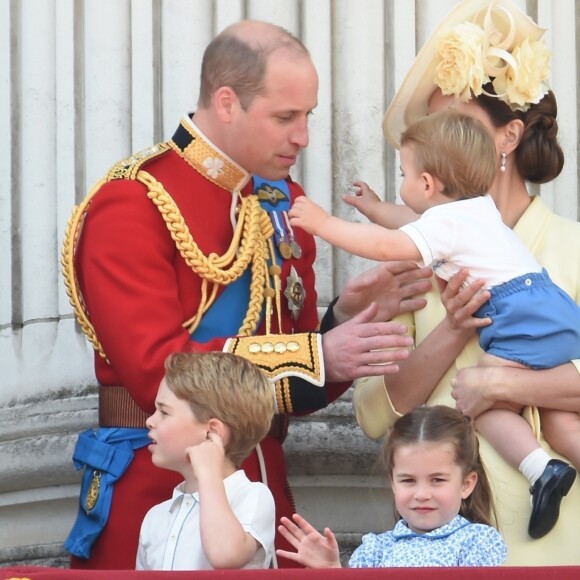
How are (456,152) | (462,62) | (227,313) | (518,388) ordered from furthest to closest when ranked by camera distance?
(227,313)
(462,62)
(456,152)
(518,388)

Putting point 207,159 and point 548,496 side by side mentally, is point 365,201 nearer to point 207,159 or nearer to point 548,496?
point 207,159

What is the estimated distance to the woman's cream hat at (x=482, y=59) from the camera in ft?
14.4

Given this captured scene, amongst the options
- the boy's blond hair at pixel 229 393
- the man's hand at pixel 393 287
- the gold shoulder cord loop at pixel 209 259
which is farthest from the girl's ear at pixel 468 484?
the gold shoulder cord loop at pixel 209 259

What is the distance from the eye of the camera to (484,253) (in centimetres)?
420

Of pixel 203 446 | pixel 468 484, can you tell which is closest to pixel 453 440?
pixel 468 484

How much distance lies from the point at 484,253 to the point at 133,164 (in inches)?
33.0

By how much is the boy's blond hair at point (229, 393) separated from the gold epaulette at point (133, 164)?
1.94ft

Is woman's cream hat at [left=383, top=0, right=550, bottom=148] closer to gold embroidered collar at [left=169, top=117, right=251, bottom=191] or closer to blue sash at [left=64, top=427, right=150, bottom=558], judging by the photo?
gold embroidered collar at [left=169, top=117, right=251, bottom=191]

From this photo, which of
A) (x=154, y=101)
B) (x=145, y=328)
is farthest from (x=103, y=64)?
(x=145, y=328)

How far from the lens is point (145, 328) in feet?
14.0

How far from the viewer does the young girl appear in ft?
12.2

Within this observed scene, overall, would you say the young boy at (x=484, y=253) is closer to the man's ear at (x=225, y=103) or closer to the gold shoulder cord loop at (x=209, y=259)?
the gold shoulder cord loop at (x=209, y=259)

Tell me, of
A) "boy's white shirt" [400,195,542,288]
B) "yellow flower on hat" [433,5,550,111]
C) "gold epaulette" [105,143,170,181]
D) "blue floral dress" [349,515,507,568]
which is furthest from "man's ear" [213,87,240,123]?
"blue floral dress" [349,515,507,568]

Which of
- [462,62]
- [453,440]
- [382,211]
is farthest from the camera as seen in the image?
[382,211]
